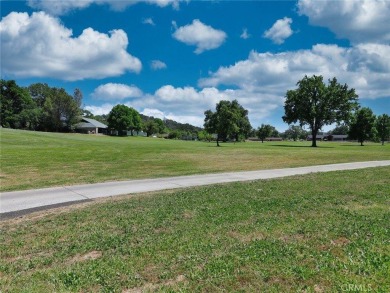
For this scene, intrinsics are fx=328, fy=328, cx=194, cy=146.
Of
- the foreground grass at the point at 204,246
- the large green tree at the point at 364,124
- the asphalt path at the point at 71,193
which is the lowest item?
the asphalt path at the point at 71,193

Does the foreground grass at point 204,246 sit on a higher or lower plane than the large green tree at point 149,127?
lower

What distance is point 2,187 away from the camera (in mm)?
12117

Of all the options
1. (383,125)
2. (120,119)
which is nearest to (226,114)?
(383,125)

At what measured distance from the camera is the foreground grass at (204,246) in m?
4.13

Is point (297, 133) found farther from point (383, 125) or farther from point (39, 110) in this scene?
point (39, 110)

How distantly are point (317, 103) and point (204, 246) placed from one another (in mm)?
59316

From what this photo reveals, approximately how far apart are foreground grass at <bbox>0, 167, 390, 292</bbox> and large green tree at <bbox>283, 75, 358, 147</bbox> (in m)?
53.5

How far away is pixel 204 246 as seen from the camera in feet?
17.2

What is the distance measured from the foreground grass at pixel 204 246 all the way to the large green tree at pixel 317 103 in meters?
53.5

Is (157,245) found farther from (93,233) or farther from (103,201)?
(103,201)

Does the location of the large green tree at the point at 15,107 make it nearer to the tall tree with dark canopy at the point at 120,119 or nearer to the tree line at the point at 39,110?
the tree line at the point at 39,110

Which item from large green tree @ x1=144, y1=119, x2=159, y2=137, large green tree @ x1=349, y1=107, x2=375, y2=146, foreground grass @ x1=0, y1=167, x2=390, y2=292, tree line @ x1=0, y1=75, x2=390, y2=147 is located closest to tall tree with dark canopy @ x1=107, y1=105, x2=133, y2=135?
tree line @ x1=0, y1=75, x2=390, y2=147

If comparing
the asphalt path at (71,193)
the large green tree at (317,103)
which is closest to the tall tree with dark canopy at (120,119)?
the large green tree at (317,103)

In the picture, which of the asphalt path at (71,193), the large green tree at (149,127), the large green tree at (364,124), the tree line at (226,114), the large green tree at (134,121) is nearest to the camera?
the asphalt path at (71,193)
